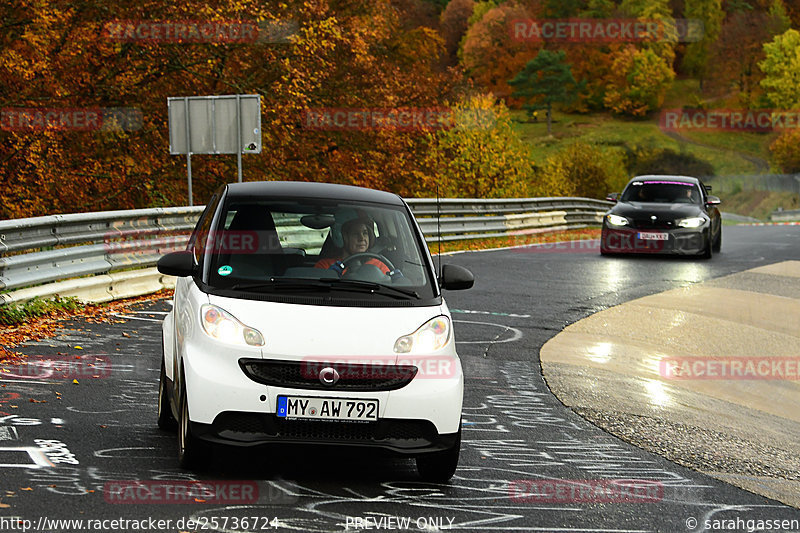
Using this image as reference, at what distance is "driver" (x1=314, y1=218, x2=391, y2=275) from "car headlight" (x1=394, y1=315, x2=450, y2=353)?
666mm

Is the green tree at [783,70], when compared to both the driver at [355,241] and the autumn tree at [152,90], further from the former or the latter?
the driver at [355,241]

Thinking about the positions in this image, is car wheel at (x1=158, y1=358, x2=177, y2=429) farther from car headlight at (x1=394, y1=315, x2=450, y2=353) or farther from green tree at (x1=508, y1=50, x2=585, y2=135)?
green tree at (x1=508, y1=50, x2=585, y2=135)

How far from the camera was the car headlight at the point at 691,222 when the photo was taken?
22203 millimetres

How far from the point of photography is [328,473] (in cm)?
620

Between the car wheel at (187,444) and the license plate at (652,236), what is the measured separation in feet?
56.7

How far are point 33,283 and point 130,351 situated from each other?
249 centimetres

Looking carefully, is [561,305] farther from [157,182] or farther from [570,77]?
[570,77]

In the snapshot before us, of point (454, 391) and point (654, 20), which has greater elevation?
point (654, 20)

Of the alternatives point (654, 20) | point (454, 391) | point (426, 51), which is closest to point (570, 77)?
point (654, 20)

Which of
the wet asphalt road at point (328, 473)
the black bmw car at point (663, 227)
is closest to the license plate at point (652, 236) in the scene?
the black bmw car at point (663, 227)

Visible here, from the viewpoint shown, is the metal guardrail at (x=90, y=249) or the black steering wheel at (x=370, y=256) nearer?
the black steering wheel at (x=370, y=256)

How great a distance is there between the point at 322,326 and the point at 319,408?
1.41 feet

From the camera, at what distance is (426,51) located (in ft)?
181

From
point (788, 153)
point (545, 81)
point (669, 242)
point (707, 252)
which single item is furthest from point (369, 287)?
point (545, 81)
